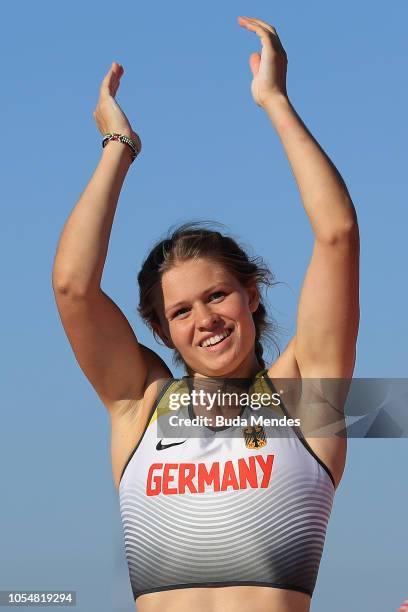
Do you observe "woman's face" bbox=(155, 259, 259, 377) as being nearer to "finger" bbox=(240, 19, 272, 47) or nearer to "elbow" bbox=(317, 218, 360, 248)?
"elbow" bbox=(317, 218, 360, 248)

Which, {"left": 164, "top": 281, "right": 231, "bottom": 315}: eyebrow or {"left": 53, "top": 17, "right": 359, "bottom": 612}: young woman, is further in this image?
{"left": 164, "top": 281, "right": 231, "bottom": 315}: eyebrow

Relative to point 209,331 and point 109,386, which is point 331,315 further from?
point 109,386

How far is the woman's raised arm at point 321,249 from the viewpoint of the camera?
16.6ft

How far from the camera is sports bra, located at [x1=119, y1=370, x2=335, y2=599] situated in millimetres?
5168

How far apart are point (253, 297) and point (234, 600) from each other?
152 centimetres

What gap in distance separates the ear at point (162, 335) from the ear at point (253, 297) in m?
0.44

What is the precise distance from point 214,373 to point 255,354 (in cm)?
37

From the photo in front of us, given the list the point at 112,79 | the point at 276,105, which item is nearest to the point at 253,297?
the point at 276,105

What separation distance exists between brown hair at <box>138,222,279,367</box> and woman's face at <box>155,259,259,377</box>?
0.06 metres

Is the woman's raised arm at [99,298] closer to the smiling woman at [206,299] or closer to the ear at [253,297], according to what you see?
the smiling woman at [206,299]

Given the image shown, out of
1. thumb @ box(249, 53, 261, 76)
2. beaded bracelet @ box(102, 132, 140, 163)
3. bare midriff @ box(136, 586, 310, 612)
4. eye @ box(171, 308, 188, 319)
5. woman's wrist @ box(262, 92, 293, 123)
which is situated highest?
thumb @ box(249, 53, 261, 76)

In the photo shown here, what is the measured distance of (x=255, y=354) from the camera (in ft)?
18.9

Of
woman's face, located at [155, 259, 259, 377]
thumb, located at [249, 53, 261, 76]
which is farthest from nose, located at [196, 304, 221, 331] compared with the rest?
thumb, located at [249, 53, 261, 76]

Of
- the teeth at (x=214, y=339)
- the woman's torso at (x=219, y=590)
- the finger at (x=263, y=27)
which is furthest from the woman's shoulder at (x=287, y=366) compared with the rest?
the finger at (x=263, y=27)
